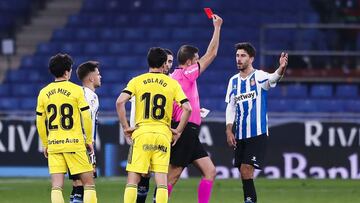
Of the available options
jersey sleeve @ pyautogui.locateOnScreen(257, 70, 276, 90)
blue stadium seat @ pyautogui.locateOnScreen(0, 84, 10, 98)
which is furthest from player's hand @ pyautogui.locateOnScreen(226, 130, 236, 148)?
blue stadium seat @ pyautogui.locateOnScreen(0, 84, 10, 98)

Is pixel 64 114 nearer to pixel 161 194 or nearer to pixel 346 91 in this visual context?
pixel 161 194

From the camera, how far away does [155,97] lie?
1183 cm

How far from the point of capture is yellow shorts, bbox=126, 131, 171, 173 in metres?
11.8

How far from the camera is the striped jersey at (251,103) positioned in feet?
44.0

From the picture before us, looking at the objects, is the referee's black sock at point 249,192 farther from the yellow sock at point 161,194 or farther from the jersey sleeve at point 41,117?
the jersey sleeve at point 41,117

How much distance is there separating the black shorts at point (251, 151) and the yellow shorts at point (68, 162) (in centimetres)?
220

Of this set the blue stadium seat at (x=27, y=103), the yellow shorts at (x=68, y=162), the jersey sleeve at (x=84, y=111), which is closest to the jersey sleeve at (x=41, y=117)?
the yellow shorts at (x=68, y=162)

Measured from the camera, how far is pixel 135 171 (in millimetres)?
11828

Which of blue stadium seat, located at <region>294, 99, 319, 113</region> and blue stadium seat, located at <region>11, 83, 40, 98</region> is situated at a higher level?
blue stadium seat, located at <region>11, 83, 40, 98</region>

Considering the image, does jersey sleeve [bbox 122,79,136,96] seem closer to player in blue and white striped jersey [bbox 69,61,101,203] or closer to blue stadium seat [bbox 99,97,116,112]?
player in blue and white striped jersey [bbox 69,61,101,203]

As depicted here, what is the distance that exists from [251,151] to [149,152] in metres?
1.93

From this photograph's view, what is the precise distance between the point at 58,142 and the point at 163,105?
1164mm

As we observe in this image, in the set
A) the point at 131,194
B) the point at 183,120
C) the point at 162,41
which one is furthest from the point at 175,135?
the point at 162,41

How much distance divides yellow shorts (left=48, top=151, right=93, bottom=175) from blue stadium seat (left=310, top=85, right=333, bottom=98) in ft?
44.6
